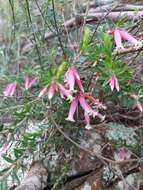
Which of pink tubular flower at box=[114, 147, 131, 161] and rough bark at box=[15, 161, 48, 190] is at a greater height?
pink tubular flower at box=[114, 147, 131, 161]

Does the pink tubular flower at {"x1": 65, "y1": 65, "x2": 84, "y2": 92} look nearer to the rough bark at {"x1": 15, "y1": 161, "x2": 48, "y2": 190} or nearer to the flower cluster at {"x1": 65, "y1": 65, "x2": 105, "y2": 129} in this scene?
the flower cluster at {"x1": 65, "y1": 65, "x2": 105, "y2": 129}

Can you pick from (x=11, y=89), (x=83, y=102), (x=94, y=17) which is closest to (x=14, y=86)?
(x=11, y=89)

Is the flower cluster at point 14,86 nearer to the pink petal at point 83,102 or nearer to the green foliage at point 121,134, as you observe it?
the pink petal at point 83,102

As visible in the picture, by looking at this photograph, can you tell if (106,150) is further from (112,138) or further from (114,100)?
(114,100)

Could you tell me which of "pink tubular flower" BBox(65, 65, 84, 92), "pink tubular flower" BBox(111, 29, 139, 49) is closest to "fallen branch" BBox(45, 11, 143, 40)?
"pink tubular flower" BBox(111, 29, 139, 49)

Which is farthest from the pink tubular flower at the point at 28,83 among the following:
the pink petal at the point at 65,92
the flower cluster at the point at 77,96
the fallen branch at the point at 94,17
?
the fallen branch at the point at 94,17

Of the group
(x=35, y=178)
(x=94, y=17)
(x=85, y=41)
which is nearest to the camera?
(x=85, y=41)

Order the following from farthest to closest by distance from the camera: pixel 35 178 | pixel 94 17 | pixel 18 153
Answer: pixel 94 17, pixel 35 178, pixel 18 153

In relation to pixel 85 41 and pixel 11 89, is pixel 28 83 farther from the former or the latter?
pixel 85 41

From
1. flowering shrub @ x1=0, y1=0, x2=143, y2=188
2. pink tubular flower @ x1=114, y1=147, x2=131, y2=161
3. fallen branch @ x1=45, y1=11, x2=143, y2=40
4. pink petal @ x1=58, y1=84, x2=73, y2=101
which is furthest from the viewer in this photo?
fallen branch @ x1=45, y1=11, x2=143, y2=40
